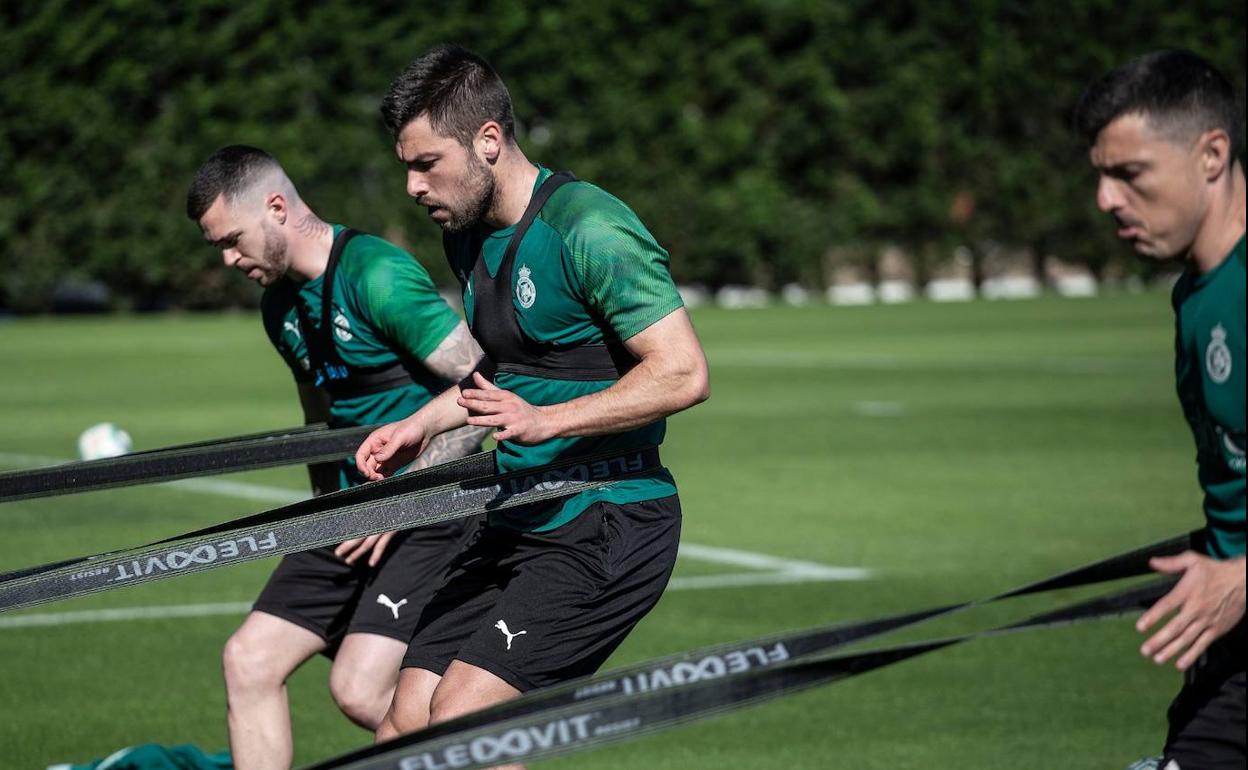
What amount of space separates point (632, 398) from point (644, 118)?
128 ft

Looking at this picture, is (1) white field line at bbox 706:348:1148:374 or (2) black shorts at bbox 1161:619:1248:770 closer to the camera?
(2) black shorts at bbox 1161:619:1248:770

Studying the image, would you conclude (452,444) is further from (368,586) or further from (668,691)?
(668,691)

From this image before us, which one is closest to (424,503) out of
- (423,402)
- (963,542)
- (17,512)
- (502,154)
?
(502,154)

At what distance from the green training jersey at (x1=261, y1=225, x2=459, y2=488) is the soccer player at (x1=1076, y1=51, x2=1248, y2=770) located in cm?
275

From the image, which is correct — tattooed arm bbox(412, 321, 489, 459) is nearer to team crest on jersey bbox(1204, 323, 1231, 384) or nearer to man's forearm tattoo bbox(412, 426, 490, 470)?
man's forearm tattoo bbox(412, 426, 490, 470)

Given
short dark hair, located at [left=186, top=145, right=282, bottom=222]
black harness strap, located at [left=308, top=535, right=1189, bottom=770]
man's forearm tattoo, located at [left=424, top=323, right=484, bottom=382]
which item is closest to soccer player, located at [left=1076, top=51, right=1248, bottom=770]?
black harness strap, located at [left=308, top=535, right=1189, bottom=770]

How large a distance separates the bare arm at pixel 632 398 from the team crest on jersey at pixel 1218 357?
131 centimetres

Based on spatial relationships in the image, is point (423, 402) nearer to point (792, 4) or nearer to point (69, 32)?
point (69, 32)

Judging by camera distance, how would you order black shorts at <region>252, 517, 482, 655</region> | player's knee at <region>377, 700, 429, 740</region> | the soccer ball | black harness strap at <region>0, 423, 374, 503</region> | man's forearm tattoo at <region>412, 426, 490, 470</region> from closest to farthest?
player's knee at <region>377, 700, 429, 740</region>
black harness strap at <region>0, 423, 374, 503</region>
man's forearm tattoo at <region>412, 426, 490, 470</region>
black shorts at <region>252, 517, 482, 655</region>
the soccer ball

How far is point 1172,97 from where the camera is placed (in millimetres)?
3756

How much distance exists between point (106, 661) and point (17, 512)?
527cm

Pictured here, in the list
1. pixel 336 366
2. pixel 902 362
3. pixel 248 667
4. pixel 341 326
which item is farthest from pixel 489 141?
pixel 902 362

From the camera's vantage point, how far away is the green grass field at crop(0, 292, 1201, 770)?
747 cm

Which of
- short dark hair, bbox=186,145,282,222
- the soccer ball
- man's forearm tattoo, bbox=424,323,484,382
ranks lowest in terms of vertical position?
the soccer ball
